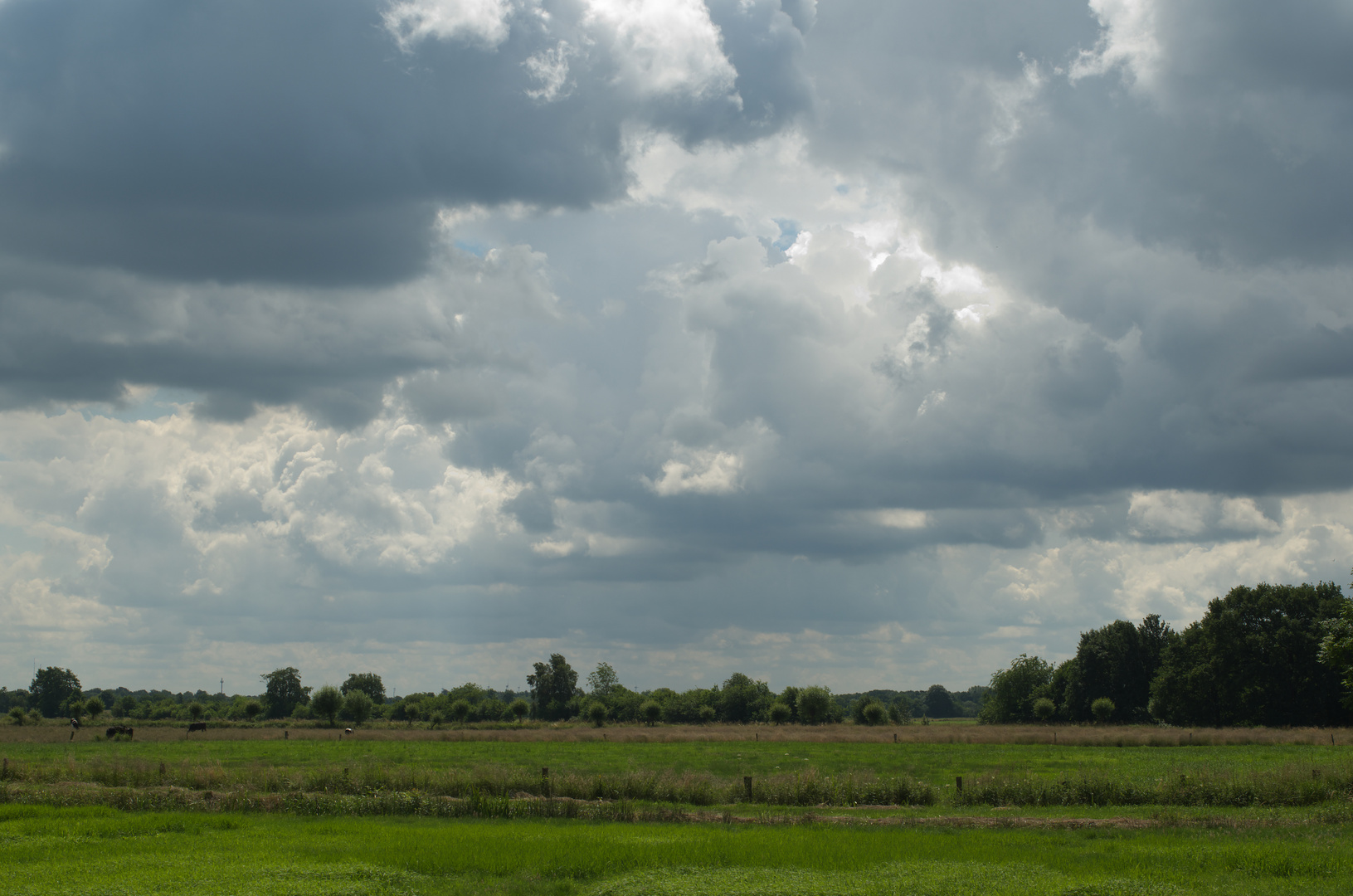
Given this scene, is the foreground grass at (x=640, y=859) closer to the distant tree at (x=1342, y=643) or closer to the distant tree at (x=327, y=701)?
the distant tree at (x=1342, y=643)

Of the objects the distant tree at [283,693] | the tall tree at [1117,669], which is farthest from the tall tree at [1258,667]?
the distant tree at [283,693]

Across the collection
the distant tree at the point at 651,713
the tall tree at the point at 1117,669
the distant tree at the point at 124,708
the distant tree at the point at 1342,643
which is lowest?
the distant tree at the point at 124,708

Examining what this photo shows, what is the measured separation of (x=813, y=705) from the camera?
10831 cm

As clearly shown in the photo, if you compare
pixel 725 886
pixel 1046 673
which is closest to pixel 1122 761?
pixel 725 886

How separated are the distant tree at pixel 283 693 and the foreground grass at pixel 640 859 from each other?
475ft

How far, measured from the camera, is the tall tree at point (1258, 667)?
292ft

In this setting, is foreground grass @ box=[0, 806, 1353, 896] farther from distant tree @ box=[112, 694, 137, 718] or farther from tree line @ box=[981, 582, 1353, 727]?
distant tree @ box=[112, 694, 137, 718]

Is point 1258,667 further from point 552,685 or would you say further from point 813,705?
point 552,685

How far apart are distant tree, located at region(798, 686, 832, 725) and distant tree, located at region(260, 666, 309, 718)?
98415 mm

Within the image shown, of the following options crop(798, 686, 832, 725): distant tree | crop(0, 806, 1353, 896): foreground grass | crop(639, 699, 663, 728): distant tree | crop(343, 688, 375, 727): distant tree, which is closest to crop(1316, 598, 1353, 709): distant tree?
crop(0, 806, 1353, 896): foreground grass

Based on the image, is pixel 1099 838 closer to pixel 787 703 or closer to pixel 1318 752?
pixel 1318 752

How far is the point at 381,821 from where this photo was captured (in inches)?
1133

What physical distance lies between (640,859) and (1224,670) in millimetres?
95655

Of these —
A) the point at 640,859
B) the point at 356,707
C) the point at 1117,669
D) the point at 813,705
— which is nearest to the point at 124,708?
the point at 356,707
